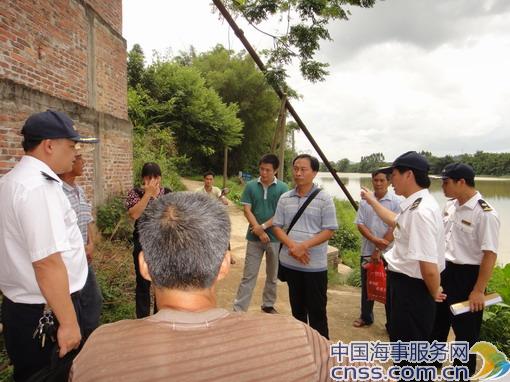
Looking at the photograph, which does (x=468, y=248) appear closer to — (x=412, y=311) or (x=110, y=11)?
(x=412, y=311)

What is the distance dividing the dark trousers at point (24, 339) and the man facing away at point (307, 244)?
1880mm

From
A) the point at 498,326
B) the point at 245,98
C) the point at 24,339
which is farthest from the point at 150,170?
the point at 245,98

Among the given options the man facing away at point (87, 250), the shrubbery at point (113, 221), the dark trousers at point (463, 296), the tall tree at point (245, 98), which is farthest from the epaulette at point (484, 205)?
the tall tree at point (245, 98)

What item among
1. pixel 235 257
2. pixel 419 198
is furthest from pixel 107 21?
pixel 419 198

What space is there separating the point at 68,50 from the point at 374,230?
5.06 m

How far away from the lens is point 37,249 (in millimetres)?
1501

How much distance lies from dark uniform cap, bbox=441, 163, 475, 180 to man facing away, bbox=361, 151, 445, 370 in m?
0.52

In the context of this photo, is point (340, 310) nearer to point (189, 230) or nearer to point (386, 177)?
point (386, 177)

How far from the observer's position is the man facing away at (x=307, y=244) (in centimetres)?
283

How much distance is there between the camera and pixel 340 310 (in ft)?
14.1

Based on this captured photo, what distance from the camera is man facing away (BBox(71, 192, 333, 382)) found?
0.75 meters

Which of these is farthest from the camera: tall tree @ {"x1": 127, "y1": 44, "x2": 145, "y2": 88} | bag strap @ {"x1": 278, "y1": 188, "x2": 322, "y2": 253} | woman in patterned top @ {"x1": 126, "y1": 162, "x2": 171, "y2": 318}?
tall tree @ {"x1": 127, "y1": 44, "x2": 145, "y2": 88}

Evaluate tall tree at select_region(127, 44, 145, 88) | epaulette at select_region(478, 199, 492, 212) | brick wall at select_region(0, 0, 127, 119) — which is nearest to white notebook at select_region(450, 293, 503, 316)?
epaulette at select_region(478, 199, 492, 212)

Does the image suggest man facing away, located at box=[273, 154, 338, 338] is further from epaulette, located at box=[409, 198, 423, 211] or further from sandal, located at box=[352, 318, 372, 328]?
sandal, located at box=[352, 318, 372, 328]
